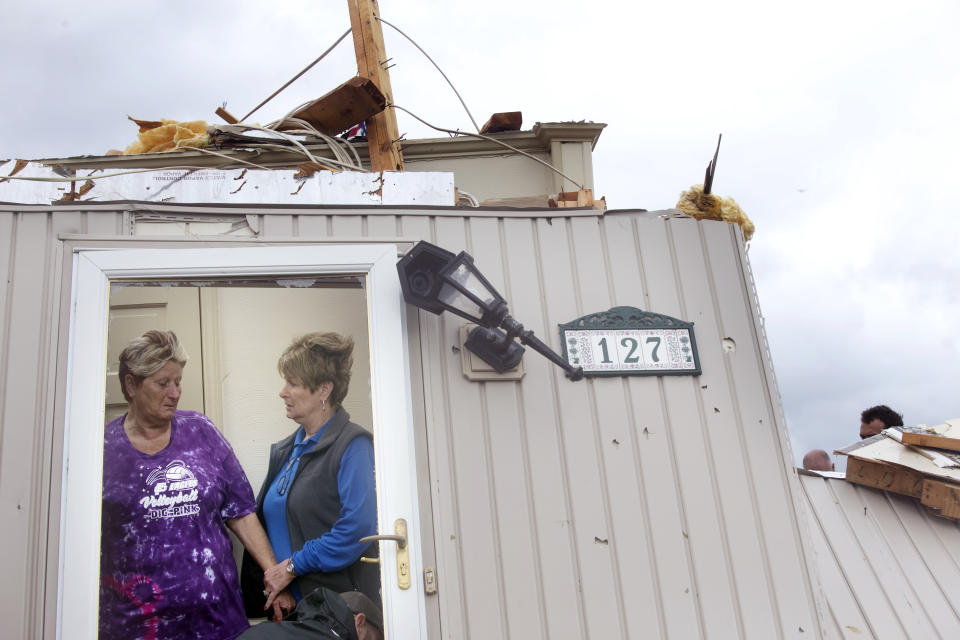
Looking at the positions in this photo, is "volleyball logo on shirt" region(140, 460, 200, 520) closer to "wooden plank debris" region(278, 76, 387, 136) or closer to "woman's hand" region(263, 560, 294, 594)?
"woman's hand" region(263, 560, 294, 594)

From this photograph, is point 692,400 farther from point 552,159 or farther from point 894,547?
point 552,159

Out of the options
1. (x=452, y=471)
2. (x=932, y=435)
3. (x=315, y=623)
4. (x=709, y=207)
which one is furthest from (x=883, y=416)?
(x=315, y=623)

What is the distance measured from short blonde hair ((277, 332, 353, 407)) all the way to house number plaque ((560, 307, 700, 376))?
953 millimetres

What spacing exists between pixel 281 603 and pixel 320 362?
3.42 ft

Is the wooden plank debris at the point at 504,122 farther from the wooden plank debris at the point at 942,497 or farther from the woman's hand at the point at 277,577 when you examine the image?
the woman's hand at the point at 277,577

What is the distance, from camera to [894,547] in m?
3.95

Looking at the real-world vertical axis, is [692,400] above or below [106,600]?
above

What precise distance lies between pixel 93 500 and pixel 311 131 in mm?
2626

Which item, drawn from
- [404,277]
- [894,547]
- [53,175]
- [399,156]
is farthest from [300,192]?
[894,547]

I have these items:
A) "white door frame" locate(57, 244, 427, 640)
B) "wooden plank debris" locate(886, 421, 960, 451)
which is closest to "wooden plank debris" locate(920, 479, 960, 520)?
"wooden plank debris" locate(886, 421, 960, 451)

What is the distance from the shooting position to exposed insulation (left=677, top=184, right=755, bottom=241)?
12.3 feet

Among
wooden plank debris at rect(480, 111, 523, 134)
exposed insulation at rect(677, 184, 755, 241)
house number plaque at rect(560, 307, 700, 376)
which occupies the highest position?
wooden plank debris at rect(480, 111, 523, 134)

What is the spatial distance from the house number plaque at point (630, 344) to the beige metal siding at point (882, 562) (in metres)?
1.15

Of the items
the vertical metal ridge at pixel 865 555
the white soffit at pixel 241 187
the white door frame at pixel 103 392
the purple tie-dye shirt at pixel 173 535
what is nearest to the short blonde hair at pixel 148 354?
the purple tie-dye shirt at pixel 173 535
